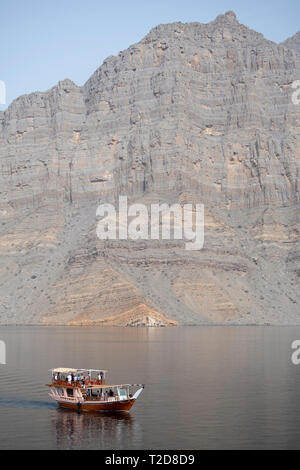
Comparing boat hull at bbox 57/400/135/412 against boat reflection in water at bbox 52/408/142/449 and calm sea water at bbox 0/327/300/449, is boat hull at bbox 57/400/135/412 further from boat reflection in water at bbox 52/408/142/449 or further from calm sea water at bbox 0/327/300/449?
Answer: calm sea water at bbox 0/327/300/449

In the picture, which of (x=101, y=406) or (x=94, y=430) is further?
(x=101, y=406)

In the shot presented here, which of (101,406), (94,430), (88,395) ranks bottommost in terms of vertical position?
(94,430)

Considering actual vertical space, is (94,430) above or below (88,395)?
below

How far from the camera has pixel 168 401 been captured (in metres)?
59.8

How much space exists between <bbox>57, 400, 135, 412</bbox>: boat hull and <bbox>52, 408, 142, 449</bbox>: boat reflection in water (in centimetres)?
47

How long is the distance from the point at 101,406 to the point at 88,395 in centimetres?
229

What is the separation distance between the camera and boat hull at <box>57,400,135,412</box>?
56.0m

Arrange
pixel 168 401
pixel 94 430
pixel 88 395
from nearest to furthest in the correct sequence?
1. pixel 94 430
2. pixel 88 395
3. pixel 168 401

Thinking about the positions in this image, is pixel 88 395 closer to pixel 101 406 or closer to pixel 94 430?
pixel 101 406

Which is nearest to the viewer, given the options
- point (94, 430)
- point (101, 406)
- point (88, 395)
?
point (94, 430)

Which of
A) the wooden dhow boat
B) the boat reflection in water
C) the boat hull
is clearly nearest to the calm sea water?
the boat reflection in water

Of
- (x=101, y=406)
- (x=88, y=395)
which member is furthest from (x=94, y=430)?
(x=88, y=395)

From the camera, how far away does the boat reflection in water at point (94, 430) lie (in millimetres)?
46531
